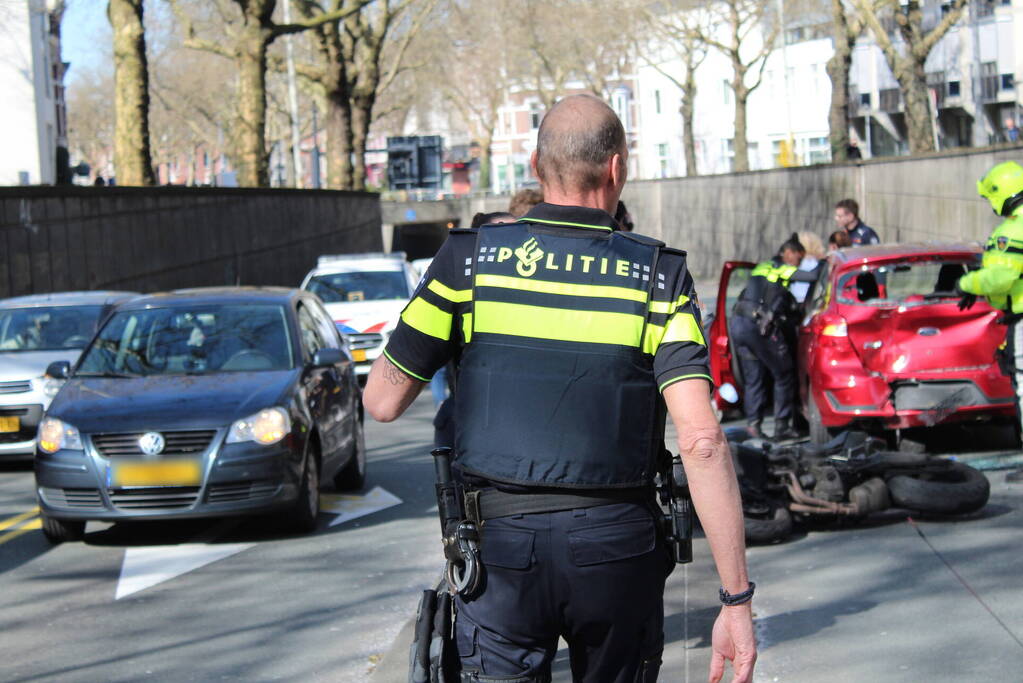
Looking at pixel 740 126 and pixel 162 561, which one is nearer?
pixel 162 561

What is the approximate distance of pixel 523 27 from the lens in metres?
67.7

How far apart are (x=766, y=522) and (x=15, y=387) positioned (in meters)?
7.08

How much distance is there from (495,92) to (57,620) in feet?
280

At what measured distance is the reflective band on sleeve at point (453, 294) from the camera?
306 cm

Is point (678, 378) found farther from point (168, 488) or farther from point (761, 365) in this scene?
point (761, 365)

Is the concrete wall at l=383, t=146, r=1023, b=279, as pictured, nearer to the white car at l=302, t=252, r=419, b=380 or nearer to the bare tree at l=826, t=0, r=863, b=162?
the bare tree at l=826, t=0, r=863, b=162

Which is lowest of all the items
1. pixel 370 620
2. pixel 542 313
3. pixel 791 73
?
pixel 370 620

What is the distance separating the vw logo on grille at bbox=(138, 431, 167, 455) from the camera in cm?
825

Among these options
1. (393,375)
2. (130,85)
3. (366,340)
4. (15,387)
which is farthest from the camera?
(130,85)

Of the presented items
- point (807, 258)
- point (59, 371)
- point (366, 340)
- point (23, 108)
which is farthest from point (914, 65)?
point (23, 108)

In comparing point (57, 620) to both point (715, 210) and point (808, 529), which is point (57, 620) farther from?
point (715, 210)

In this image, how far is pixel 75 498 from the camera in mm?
8328

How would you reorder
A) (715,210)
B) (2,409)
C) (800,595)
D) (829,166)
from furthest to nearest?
1. (715,210)
2. (829,166)
3. (2,409)
4. (800,595)

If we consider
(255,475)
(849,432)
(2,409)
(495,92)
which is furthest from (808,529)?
(495,92)
